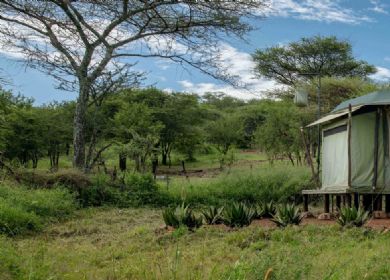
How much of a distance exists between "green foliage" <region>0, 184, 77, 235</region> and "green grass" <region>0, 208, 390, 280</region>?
33 centimetres

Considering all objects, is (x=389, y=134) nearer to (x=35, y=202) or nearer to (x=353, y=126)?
(x=353, y=126)

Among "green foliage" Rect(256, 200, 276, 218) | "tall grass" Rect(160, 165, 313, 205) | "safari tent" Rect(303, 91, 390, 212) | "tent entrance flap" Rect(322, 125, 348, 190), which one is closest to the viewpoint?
"green foliage" Rect(256, 200, 276, 218)

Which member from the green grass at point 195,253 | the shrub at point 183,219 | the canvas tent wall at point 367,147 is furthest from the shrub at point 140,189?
the shrub at point 183,219

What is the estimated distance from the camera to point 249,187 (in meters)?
14.9

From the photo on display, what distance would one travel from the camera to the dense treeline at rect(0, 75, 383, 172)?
81.4 ft

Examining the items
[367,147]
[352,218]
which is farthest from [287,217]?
[367,147]

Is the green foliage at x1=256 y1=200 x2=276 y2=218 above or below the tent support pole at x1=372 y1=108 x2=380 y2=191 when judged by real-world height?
below

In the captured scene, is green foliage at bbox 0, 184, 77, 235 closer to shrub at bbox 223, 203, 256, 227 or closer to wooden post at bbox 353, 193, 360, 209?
shrub at bbox 223, 203, 256, 227

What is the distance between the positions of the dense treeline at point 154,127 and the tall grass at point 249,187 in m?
5.14

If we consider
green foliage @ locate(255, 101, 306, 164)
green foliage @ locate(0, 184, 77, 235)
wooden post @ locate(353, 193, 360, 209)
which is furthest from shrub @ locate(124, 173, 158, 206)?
green foliage @ locate(255, 101, 306, 164)

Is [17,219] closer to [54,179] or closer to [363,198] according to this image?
[54,179]

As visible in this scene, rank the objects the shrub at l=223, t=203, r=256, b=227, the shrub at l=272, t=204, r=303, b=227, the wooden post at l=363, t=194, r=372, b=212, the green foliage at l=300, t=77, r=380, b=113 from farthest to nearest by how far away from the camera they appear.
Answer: the green foliage at l=300, t=77, r=380, b=113
the wooden post at l=363, t=194, r=372, b=212
the shrub at l=223, t=203, r=256, b=227
the shrub at l=272, t=204, r=303, b=227

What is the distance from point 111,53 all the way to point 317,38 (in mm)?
16680

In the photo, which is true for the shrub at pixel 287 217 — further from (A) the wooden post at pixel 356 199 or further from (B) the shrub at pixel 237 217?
(A) the wooden post at pixel 356 199
